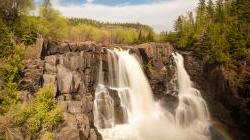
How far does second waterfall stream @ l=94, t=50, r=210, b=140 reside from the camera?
57312mm

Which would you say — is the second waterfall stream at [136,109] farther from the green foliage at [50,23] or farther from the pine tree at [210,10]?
the pine tree at [210,10]

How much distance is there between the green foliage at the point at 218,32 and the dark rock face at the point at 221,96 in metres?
2.65

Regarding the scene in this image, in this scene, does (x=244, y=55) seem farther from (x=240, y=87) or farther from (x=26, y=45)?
(x=26, y=45)

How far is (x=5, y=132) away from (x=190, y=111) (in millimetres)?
37217

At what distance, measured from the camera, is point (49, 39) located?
211ft

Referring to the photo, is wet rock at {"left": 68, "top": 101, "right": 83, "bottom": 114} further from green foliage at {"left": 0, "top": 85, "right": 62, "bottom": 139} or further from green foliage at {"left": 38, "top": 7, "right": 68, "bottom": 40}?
green foliage at {"left": 38, "top": 7, "right": 68, "bottom": 40}

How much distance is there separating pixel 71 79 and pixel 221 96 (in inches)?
1155

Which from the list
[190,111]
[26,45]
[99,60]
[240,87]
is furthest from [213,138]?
[26,45]

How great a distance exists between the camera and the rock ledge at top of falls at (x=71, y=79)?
51.9m

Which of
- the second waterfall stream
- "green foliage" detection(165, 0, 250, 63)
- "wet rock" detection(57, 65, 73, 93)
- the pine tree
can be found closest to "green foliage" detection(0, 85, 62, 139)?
"wet rock" detection(57, 65, 73, 93)

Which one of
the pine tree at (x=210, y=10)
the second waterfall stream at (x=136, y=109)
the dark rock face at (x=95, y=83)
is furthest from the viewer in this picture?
the pine tree at (x=210, y=10)

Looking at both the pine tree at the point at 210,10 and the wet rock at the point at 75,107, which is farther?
the pine tree at the point at 210,10

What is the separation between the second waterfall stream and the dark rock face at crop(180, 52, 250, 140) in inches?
92.4

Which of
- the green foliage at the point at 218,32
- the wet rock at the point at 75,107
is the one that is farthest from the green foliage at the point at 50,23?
the green foliage at the point at 218,32
